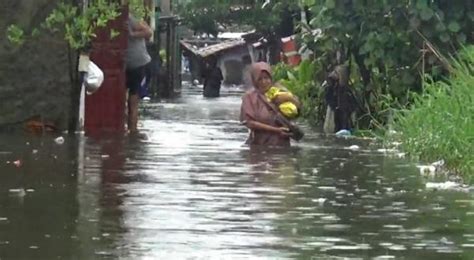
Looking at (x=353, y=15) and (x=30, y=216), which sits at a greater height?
(x=353, y=15)

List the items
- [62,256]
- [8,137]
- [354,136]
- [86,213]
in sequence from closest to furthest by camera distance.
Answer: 1. [62,256]
2. [86,213]
3. [8,137]
4. [354,136]

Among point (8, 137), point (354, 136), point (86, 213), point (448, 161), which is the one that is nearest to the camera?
point (86, 213)

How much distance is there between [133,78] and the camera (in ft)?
56.9

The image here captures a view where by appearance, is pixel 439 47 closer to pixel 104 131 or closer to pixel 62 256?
pixel 104 131

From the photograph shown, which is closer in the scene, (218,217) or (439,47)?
(218,217)

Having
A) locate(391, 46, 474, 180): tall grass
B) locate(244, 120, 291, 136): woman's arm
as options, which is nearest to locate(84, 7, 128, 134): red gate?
locate(244, 120, 291, 136): woman's arm

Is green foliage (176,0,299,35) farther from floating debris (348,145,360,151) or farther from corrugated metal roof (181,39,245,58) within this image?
floating debris (348,145,360,151)

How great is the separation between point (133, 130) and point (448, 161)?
5.52m

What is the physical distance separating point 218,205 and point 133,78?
27.6ft

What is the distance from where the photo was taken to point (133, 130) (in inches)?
668

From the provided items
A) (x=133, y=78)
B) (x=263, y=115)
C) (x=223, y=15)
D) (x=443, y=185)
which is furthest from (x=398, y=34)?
(x=223, y=15)

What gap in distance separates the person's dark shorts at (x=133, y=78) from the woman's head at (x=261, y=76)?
2.39m

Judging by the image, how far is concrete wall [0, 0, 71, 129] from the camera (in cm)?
1559

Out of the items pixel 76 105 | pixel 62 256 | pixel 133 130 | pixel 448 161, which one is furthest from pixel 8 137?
pixel 62 256
